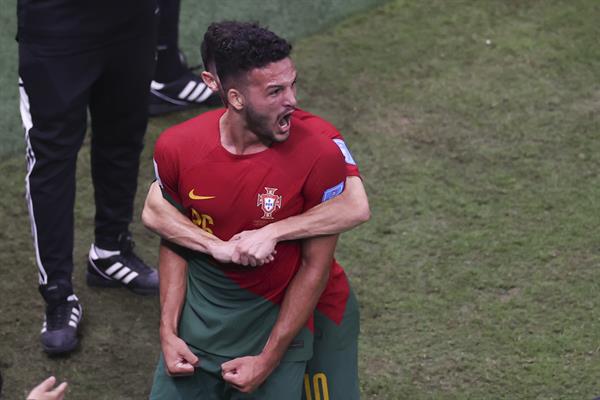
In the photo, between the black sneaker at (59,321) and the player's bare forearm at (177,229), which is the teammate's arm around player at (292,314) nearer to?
the player's bare forearm at (177,229)

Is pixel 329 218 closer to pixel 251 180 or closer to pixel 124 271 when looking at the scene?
pixel 251 180

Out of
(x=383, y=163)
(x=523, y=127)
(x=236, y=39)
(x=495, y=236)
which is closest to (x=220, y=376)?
(x=236, y=39)

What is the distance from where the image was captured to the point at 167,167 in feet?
11.2

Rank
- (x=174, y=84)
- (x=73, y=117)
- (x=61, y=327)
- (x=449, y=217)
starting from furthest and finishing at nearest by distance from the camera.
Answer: (x=174, y=84), (x=449, y=217), (x=61, y=327), (x=73, y=117)

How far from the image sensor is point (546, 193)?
5.61 m

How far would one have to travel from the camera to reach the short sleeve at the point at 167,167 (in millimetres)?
3389

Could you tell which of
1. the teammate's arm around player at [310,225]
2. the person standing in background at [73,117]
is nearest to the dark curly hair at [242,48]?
the teammate's arm around player at [310,225]

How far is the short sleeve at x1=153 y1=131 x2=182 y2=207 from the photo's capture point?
3.39 m

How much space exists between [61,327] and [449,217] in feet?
5.97

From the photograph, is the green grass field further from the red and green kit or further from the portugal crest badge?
the portugal crest badge

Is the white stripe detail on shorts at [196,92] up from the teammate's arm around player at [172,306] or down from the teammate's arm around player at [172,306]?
down

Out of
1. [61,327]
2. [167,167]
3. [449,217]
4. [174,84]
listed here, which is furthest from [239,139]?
[174,84]

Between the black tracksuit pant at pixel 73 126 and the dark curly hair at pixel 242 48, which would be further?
the black tracksuit pant at pixel 73 126

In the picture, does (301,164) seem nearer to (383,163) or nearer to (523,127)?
(383,163)
